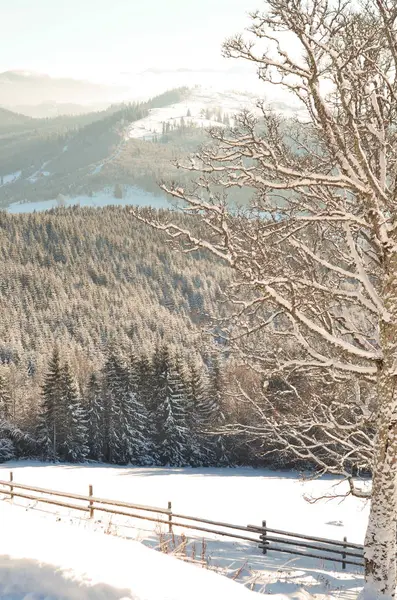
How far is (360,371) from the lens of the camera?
239 inches

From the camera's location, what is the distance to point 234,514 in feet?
78.4

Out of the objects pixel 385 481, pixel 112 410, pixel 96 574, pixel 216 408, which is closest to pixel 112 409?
pixel 112 410

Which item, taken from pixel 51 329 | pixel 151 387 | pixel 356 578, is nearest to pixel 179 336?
pixel 51 329

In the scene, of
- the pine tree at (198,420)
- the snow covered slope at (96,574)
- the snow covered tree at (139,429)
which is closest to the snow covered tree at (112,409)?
the snow covered tree at (139,429)

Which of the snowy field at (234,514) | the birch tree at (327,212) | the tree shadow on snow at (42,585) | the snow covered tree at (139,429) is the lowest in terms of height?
the snow covered tree at (139,429)

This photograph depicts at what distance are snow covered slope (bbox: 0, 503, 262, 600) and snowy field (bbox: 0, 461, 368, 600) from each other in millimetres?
345

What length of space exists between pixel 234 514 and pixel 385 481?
65.2ft

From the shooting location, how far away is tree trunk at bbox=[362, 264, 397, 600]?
5.45 metres

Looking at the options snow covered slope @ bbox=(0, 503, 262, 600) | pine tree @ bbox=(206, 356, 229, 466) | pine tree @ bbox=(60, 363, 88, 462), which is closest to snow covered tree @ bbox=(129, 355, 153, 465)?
pine tree @ bbox=(60, 363, 88, 462)

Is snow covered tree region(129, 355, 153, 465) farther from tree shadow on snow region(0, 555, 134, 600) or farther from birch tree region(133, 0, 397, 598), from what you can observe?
tree shadow on snow region(0, 555, 134, 600)

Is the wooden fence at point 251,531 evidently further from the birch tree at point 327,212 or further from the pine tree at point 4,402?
the pine tree at point 4,402

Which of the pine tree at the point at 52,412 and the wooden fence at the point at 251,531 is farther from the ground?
the wooden fence at the point at 251,531

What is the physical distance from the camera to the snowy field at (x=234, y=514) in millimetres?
10336

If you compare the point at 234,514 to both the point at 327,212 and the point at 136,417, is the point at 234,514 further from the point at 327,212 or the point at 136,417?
the point at 136,417
